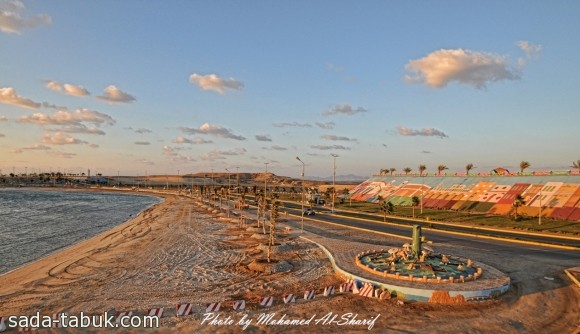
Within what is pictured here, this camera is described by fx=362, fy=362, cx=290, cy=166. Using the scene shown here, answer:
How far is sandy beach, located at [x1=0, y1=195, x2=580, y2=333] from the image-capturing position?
20.3 metres

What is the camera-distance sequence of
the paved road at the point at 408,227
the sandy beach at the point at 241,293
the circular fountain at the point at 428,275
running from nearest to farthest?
the sandy beach at the point at 241,293
the circular fountain at the point at 428,275
the paved road at the point at 408,227

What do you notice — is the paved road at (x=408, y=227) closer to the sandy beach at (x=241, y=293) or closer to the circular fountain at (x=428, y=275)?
the sandy beach at (x=241, y=293)

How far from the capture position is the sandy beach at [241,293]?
66.6 ft

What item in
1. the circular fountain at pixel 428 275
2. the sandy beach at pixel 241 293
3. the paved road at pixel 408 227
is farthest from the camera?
the paved road at pixel 408 227

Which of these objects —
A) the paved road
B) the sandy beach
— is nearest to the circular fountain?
the sandy beach

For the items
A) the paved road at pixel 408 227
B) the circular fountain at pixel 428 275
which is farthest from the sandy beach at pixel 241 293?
the paved road at pixel 408 227

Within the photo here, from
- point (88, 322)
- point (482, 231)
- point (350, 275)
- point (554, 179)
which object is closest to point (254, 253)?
point (350, 275)

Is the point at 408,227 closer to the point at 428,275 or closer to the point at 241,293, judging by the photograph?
the point at 428,275

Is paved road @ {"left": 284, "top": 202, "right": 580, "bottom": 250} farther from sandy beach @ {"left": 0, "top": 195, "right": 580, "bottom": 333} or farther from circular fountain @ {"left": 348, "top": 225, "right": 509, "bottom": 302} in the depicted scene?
circular fountain @ {"left": 348, "top": 225, "right": 509, "bottom": 302}

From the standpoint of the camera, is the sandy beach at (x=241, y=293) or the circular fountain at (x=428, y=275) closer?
the sandy beach at (x=241, y=293)

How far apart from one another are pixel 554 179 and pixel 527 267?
46.4 metres

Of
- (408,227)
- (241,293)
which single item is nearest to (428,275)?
(241,293)

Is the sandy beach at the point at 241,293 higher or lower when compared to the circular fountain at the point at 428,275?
lower

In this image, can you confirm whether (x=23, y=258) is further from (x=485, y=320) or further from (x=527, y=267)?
(x=527, y=267)
